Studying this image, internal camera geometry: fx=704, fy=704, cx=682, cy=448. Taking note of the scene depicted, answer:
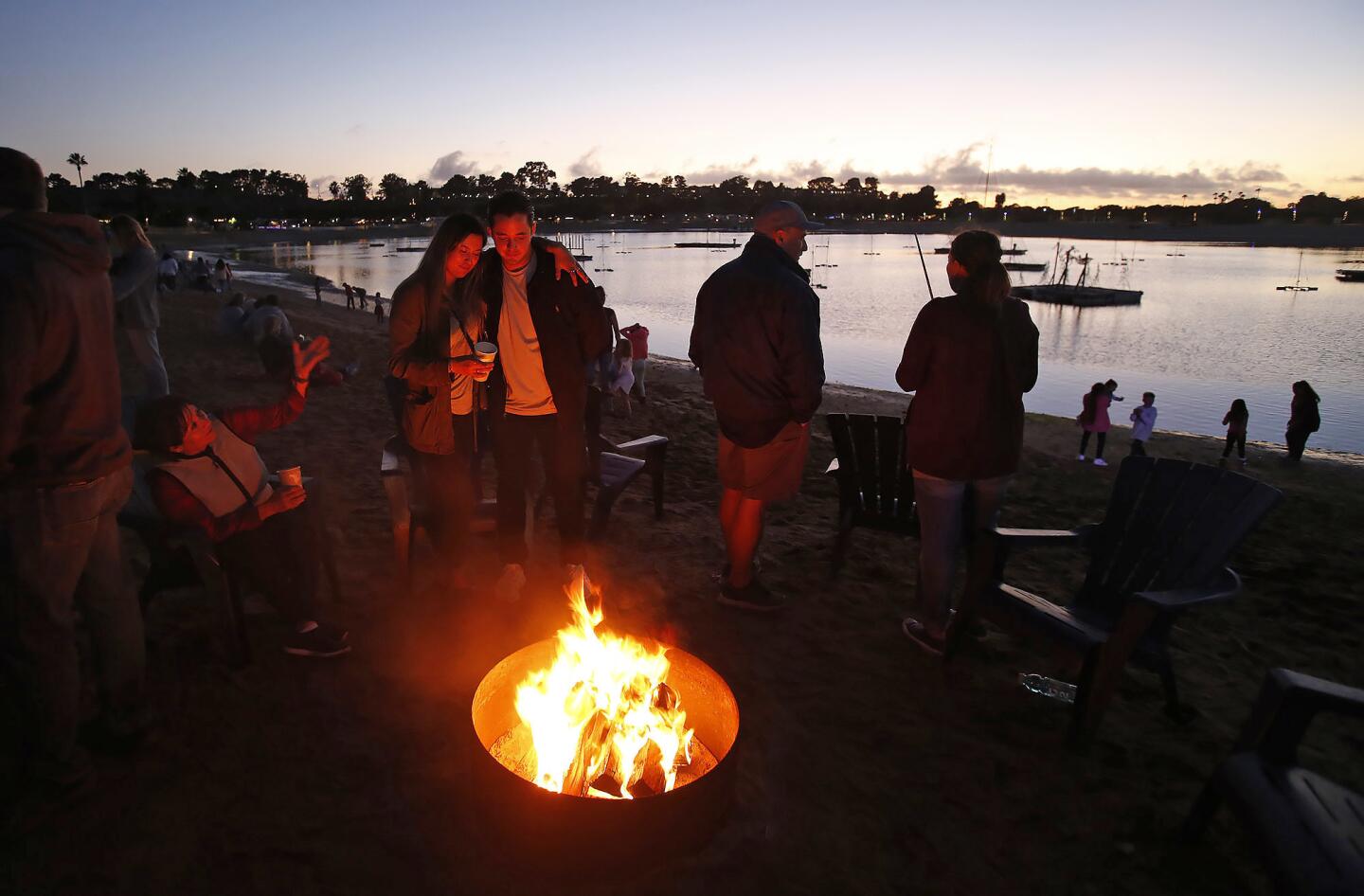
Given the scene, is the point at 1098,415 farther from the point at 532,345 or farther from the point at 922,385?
the point at 532,345

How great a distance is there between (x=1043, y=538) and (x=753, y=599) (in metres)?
1.67

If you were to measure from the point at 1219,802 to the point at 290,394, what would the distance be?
435cm

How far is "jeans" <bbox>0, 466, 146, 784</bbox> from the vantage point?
2.35m

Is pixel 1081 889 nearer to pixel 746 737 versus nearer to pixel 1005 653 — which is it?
pixel 746 737

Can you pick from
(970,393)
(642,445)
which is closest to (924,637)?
(970,393)

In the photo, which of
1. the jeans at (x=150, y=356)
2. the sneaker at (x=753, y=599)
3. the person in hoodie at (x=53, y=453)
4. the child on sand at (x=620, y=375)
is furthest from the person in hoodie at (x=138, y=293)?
the child on sand at (x=620, y=375)

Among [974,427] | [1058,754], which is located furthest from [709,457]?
[1058,754]

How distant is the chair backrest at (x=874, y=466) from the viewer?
4723mm

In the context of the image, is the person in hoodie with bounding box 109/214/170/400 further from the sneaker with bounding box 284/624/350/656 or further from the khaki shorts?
the khaki shorts

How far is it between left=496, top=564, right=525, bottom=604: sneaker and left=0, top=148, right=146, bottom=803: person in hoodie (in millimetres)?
2031

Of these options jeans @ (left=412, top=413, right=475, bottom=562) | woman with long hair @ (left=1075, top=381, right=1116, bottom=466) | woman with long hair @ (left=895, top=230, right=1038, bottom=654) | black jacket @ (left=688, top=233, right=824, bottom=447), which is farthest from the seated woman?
woman with long hair @ (left=1075, top=381, right=1116, bottom=466)

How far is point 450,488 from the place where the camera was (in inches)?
158

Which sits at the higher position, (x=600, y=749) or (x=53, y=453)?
(x=53, y=453)

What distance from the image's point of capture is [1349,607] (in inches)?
191
